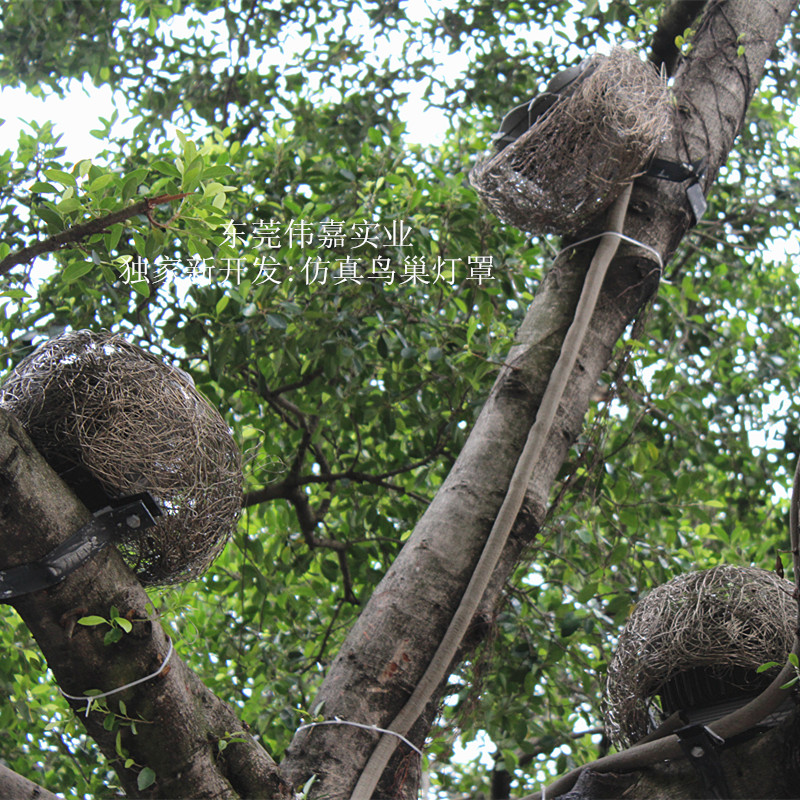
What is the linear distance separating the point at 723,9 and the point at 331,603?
259 centimetres

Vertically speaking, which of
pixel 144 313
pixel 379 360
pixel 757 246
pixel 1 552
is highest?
pixel 757 246

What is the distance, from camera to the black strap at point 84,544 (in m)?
1.28

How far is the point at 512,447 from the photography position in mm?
1964

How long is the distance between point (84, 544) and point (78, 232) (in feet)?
1.73

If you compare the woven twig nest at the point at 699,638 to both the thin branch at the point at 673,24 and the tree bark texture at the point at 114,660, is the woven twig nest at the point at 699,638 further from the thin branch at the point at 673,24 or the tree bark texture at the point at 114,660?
the thin branch at the point at 673,24

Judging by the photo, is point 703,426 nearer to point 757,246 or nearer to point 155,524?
point 757,246

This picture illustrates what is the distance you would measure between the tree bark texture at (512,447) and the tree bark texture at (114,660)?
225 millimetres

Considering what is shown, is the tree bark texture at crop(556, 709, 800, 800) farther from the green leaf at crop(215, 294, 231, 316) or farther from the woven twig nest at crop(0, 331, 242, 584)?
the green leaf at crop(215, 294, 231, 316)

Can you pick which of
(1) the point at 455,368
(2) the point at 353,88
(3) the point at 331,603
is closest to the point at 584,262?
(1) the point at 455,368

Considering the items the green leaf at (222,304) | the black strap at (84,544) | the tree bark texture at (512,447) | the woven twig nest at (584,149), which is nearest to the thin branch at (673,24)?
the tree bark texture at (512,447)

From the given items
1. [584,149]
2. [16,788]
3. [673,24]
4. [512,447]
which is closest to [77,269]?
[16,788]

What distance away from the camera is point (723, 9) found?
2.70 m

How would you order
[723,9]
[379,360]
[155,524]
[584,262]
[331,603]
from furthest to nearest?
1. [331,603]
2. [379,360]
3. [723,9]
4. [584,262]
5. [155,524]

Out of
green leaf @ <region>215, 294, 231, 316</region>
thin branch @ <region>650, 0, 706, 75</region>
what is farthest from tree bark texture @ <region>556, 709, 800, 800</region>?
thin branch @ <region>650, 0, 706, 75</region>
